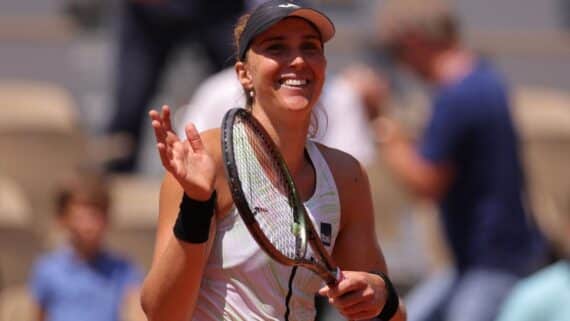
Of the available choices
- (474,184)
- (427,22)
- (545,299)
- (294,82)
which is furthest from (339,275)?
(427,22)

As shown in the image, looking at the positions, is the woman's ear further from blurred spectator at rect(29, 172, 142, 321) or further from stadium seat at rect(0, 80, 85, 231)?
stadium seat at rect(0, 80, 85, 231)

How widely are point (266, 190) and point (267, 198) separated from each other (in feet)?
0.07

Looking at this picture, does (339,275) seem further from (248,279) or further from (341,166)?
(341,166)

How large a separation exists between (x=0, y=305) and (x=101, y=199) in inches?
38.8

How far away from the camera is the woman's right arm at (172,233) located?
392 centimetres

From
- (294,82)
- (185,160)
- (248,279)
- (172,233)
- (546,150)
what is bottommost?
(546,150)

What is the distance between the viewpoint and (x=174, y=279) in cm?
402

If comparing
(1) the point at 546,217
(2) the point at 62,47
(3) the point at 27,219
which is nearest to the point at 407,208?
(1) the point at 546,217

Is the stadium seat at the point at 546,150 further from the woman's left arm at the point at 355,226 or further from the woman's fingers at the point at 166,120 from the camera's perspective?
the woman's fingers at the point at 166,120

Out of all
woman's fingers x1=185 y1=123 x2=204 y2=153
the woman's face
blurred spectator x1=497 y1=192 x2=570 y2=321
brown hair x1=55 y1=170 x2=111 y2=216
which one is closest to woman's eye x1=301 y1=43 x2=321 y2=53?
the woman's face

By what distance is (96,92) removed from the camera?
11.8 meters

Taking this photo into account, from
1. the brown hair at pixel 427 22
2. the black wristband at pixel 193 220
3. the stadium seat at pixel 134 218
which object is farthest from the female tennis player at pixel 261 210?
the stadium seat at pixel 134 218

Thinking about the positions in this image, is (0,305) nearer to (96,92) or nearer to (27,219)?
(27,219)

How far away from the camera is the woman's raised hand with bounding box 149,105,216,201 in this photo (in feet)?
12.8
